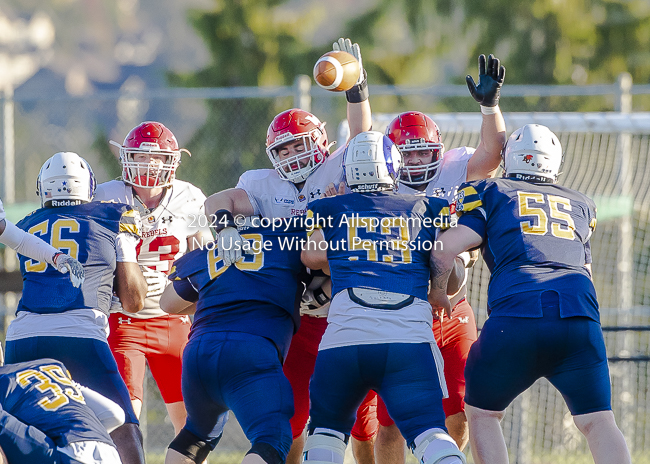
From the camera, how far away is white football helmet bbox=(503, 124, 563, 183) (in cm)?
405

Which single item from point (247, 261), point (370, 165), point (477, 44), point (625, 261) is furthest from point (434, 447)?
point (477, 44)

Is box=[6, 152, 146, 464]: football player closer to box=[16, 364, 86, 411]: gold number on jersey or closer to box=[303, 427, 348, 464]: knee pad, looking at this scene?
box=[16, 364, 86, 411]: gold number on jersey

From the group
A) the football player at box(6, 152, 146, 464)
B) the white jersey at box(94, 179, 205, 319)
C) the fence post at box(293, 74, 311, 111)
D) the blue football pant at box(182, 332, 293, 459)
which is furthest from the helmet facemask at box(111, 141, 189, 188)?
the fence post at box(293, 74, 311, 111)

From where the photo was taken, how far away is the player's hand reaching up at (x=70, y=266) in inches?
154

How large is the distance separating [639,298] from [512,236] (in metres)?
5.59

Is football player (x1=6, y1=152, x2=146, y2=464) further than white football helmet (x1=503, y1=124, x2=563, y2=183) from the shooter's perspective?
No

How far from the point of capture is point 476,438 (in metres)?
3.82

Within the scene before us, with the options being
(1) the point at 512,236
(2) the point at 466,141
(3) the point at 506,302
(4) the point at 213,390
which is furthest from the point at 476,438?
(2) the point at 466,141

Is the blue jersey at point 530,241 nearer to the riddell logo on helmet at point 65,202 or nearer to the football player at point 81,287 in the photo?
the football player at point 81,287

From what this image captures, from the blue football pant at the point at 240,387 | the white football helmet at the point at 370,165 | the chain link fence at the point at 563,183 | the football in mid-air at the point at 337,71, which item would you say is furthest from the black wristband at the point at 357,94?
the blue football pant at the point at 240,387

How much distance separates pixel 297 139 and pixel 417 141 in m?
0.66

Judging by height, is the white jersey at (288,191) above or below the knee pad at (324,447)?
above

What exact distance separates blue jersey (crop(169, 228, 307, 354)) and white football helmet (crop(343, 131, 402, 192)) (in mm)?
381

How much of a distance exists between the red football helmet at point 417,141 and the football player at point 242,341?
0.84 metres
